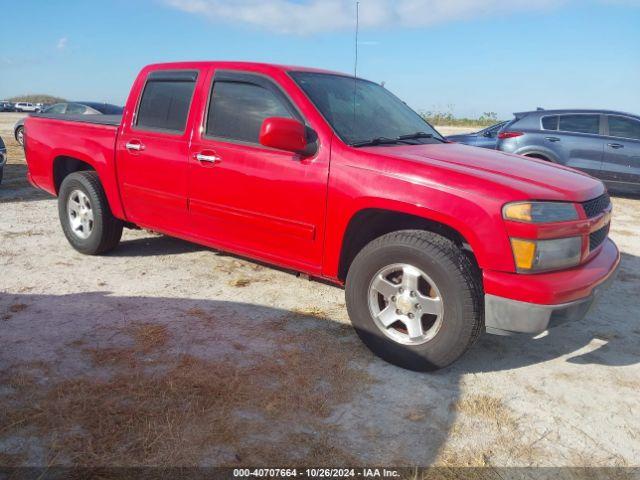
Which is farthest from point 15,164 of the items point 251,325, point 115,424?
point 115,424

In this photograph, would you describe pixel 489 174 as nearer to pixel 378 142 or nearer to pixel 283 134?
pixel 378 142

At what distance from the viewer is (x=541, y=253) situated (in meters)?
2.73

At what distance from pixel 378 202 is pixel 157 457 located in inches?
70.3

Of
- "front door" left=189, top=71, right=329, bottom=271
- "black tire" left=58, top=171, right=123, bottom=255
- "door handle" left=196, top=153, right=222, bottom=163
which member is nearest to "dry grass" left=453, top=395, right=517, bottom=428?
"front door" left=189, top=71, right=329, bottom=271

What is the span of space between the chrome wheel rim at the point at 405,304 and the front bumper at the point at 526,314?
28cm

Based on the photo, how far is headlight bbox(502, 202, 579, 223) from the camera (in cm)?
270

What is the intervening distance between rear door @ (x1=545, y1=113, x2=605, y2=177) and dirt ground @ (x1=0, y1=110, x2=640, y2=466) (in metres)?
5.22

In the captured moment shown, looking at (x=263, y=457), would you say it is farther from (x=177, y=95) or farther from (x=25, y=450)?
(x=177, y=95)

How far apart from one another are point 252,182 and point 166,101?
132 centimetres

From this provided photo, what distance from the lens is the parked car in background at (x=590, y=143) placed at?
8984mm

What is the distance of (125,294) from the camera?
4148mm

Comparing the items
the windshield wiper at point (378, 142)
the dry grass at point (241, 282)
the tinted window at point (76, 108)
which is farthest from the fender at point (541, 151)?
the tinted window at point (76, 108)

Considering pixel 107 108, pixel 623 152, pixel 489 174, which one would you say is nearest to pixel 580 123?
pixel 623 152

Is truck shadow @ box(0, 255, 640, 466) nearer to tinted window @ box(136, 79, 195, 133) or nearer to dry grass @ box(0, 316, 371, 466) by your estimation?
dry grass @ box(0, 316, 371, 466)
